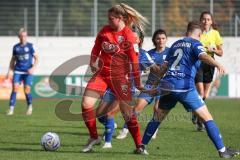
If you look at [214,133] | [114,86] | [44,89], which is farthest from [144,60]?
[44,89]

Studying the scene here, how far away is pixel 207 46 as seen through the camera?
14.7 meters

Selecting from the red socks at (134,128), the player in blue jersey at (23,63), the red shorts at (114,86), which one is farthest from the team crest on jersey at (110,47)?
the player in blue jersey at (23,63)

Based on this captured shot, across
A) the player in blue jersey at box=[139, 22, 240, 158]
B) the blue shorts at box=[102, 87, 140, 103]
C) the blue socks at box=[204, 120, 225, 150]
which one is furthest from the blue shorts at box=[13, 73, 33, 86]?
the blue socks at box=[204, 120, 225, 150]

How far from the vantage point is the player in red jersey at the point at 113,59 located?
1074cm

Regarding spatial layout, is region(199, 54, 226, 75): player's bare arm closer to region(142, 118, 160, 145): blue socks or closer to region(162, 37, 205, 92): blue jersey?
region(162, 37, 205, 92): blue jersey

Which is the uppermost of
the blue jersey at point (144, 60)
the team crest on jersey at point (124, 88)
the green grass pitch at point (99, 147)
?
the blue jersey at point (144, 60)

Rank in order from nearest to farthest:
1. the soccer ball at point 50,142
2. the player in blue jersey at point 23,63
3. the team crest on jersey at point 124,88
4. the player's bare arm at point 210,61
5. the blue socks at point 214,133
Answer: the player's bare arm at point 210,61, the blue socks at point 214,133, the soccer ball at point 50,142, the team crest on jersey at point 124,88, the player in blue jersey at point 23,63

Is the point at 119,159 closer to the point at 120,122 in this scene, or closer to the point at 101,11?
the point at 120,122

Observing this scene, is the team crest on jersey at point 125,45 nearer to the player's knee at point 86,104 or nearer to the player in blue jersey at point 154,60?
the player's knee at point 86,104

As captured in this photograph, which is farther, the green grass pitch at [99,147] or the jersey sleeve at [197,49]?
the green grass pitch at [99,147]

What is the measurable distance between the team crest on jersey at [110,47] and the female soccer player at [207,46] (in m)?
3.99

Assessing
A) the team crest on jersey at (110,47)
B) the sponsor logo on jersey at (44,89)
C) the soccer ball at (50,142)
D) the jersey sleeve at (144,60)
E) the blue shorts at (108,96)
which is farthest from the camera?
the sponsor logo on jersey at (44,89)

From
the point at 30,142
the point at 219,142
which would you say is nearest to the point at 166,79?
the point at 219,142

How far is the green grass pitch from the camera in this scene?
34.7ft
